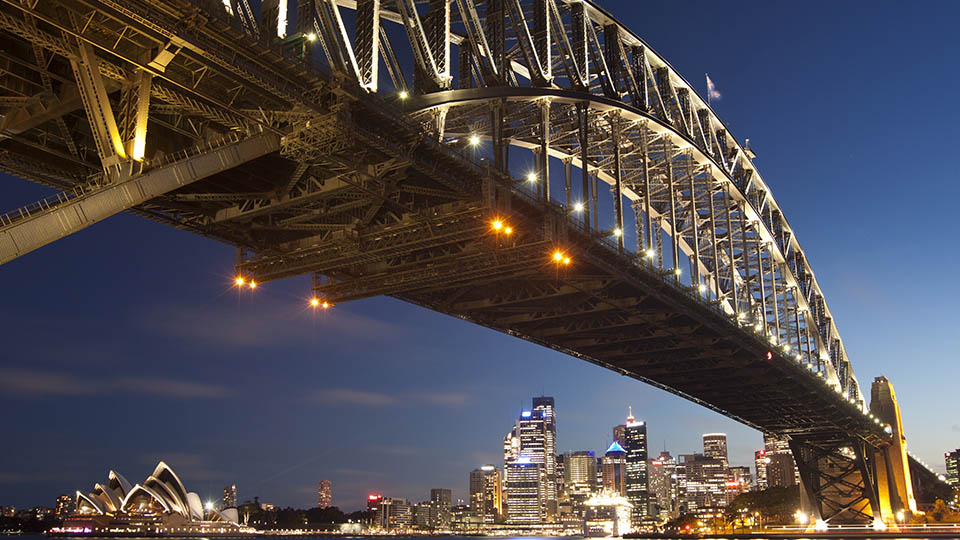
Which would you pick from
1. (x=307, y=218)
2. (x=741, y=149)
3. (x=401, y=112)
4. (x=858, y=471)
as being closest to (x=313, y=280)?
(x=307, y=218)

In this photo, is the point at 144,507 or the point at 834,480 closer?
the point at 834,480

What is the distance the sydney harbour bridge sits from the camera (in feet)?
77.8

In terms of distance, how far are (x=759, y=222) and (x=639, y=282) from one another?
32.8 meters

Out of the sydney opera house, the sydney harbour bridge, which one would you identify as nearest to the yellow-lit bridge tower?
the sydney harbour bridge

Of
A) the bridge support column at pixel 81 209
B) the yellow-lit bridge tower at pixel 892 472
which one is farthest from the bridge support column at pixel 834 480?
the bridge support column at pixel 81 209

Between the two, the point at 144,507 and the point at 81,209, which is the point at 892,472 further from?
the point at 144,507

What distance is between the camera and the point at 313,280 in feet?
144

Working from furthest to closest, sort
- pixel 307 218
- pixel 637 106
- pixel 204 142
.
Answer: pixel 637 106 → pixel 307 218 → pixel 204 142

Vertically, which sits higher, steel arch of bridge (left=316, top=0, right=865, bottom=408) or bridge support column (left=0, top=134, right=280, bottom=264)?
steel arch of bridge (left=316, top=0, right=865, bottom=408)

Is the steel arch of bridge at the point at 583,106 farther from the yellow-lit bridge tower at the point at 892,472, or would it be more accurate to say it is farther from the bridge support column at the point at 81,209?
the yellow-lit bridge tower at the point at 892,472

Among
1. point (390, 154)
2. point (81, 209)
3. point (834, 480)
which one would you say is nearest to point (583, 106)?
point (390, 154)

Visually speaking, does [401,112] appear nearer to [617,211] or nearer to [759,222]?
[617,211]

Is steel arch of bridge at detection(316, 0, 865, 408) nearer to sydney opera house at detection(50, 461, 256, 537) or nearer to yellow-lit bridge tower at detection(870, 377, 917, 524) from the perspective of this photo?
yellow-lit bridge tower at detection(870, 377, 917, 524)

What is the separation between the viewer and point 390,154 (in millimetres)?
31109
